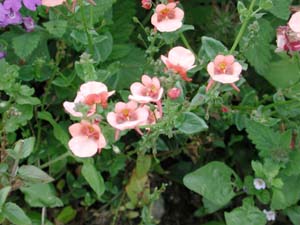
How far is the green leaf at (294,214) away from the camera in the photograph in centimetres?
157

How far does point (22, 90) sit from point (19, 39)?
0.50 ft

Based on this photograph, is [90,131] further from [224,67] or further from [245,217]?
[245,217]

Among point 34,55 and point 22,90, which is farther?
point 34,55

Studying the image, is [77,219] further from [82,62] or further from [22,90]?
[82,62]

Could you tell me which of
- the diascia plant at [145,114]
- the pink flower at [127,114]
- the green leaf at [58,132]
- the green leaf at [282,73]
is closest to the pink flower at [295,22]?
the diascia plant at [145,114]

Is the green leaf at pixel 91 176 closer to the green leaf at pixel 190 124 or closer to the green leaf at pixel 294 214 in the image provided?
the green leaf at pixel 190 124

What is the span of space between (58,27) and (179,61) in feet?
1.17

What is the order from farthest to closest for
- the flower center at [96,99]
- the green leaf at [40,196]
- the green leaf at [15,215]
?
the green leaf at [40,196]
the green leaf at [15,215]
the flower center at [96,99]

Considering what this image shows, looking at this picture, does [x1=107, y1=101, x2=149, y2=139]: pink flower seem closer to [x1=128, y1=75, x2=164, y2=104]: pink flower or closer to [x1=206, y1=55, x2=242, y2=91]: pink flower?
[x1=128, y1=75, x2=164, y2=104]: pink flower

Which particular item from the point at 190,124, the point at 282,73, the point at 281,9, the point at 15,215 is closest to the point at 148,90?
the point at 190,124

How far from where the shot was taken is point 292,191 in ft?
5.05

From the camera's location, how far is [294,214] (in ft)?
5.16

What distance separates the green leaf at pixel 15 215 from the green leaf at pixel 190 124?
0.37 m

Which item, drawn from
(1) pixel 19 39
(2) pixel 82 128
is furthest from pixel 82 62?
(1) pixel 19 39
